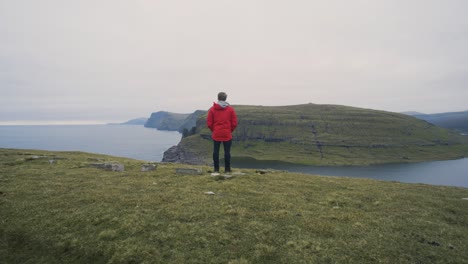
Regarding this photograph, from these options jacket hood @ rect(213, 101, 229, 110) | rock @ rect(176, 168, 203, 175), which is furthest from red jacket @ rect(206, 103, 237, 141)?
rock @ rect(176, 168, 203, 175)

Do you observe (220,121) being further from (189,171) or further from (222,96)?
(189,171)

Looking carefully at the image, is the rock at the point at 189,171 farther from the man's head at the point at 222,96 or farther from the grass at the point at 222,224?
the man's head at the point at 222,96

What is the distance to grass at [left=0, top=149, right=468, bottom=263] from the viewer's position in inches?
360

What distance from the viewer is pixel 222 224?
11172mm

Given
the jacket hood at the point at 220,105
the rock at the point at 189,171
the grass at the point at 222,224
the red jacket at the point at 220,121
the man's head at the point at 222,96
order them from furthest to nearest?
the rock at the point at 189,171 < the red jacket at the point at 220,121 < the jacket hood at the point at 220,105 < the man's head at the point at 222,96 < the grass at the point at 222,224

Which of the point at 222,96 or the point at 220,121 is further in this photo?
the point at 220,121

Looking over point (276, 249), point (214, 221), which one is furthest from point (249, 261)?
point (214, 221)

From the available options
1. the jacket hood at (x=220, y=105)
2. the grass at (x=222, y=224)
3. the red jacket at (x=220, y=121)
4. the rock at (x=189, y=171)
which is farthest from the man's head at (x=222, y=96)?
the grass at (x=222, y=224)

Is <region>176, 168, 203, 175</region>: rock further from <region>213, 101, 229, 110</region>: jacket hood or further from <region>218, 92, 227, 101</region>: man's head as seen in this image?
<region>218, 92, 227, 101</region>: man's head

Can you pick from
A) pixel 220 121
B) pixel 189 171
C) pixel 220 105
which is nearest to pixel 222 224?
pixel 220 121

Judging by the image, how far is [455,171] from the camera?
614 ft

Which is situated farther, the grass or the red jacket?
the red jacket

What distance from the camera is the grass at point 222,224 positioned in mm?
9133

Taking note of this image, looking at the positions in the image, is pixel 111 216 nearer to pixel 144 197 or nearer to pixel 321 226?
pixel 144 197
